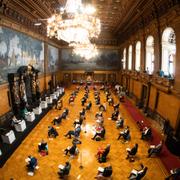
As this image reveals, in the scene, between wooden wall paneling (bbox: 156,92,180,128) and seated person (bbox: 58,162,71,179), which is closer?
seated person (bbox: 58,162,71,179)

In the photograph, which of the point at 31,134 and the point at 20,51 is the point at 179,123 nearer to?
the point at 31,134

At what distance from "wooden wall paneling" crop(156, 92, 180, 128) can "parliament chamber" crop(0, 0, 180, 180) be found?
0.18ft

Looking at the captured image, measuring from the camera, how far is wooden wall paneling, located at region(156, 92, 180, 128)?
40.4 ft

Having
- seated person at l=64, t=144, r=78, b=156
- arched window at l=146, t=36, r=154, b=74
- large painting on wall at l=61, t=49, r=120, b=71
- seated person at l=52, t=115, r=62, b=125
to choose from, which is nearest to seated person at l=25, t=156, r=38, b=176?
seated person at l=64, t=144, r=78, b=156

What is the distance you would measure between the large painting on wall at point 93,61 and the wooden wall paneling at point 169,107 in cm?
1922

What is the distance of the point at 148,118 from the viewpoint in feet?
53.0

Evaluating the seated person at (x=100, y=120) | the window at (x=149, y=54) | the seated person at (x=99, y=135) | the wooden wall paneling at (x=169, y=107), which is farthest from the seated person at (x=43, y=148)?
the window at (x=149, y=54)

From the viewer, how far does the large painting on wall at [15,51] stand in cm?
1362

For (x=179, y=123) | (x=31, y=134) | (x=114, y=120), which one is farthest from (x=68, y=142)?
(x=179, y=123)

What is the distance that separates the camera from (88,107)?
1838 centimetres

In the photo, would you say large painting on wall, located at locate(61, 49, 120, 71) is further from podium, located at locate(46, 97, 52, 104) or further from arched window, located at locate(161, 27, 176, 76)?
arched window, located at locate(161, 27, 176, 76)

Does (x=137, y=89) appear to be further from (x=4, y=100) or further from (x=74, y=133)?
(x=4, y=100)

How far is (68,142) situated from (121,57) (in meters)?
23.2

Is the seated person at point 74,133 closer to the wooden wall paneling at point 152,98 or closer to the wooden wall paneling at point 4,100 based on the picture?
the wooden wall paneling at point 4,100
